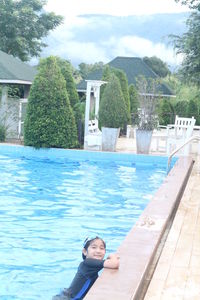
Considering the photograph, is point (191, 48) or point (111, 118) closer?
point (111, 118)

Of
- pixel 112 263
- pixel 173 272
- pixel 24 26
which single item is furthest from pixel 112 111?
pixel 24 26

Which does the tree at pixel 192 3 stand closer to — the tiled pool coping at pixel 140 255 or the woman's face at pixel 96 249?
the tiled pool coping at pixel 140 255

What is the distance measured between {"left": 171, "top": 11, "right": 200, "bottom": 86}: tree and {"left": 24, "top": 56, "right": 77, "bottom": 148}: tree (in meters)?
4.24

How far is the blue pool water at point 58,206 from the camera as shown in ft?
21.1

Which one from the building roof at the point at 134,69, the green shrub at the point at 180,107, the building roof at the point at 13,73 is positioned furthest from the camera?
the building roof at the point at 134,69

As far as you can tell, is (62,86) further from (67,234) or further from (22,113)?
(67,234)

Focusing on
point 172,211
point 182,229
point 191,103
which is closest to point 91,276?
point 182,229

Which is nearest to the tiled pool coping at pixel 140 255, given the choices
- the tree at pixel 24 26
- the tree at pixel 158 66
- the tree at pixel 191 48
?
the tree at pixel 191 48

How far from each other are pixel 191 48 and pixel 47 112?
508 centimetres

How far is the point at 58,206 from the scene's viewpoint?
9828 millimetres

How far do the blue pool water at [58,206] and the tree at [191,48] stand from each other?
3887 mm

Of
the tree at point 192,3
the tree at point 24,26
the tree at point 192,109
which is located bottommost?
the tree at point 192,109

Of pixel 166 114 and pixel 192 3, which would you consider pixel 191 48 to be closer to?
pixel 192 3

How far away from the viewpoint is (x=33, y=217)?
8867 millimetres
